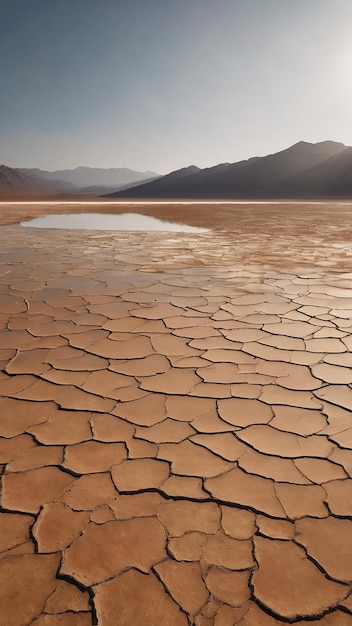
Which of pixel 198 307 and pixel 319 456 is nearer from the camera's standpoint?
pixel 319 456

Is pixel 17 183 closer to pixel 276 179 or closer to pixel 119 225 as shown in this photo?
pixel 276 179

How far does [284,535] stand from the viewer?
112 cm

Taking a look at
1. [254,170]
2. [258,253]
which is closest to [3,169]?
[254,170]

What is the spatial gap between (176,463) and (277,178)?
55325 mm

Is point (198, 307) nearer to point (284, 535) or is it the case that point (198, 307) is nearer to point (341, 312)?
point (341, 312)

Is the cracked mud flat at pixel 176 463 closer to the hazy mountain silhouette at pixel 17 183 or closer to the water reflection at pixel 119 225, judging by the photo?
the water reflection at pixel 119 225

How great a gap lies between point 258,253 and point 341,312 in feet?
9.02

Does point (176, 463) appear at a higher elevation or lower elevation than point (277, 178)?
lower

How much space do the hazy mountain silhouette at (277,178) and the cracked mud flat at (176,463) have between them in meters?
39.5

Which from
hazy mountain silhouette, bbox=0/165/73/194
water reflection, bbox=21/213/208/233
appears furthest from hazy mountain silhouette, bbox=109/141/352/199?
hazy mountain silhouette, bbox=0/165/73/194

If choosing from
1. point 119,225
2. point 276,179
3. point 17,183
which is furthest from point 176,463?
point 17,183

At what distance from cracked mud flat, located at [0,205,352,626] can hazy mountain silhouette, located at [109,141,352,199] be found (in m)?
39.5

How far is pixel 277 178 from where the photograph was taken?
172ft

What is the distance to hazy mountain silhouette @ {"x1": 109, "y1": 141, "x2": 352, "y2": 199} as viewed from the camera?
44375 mm
